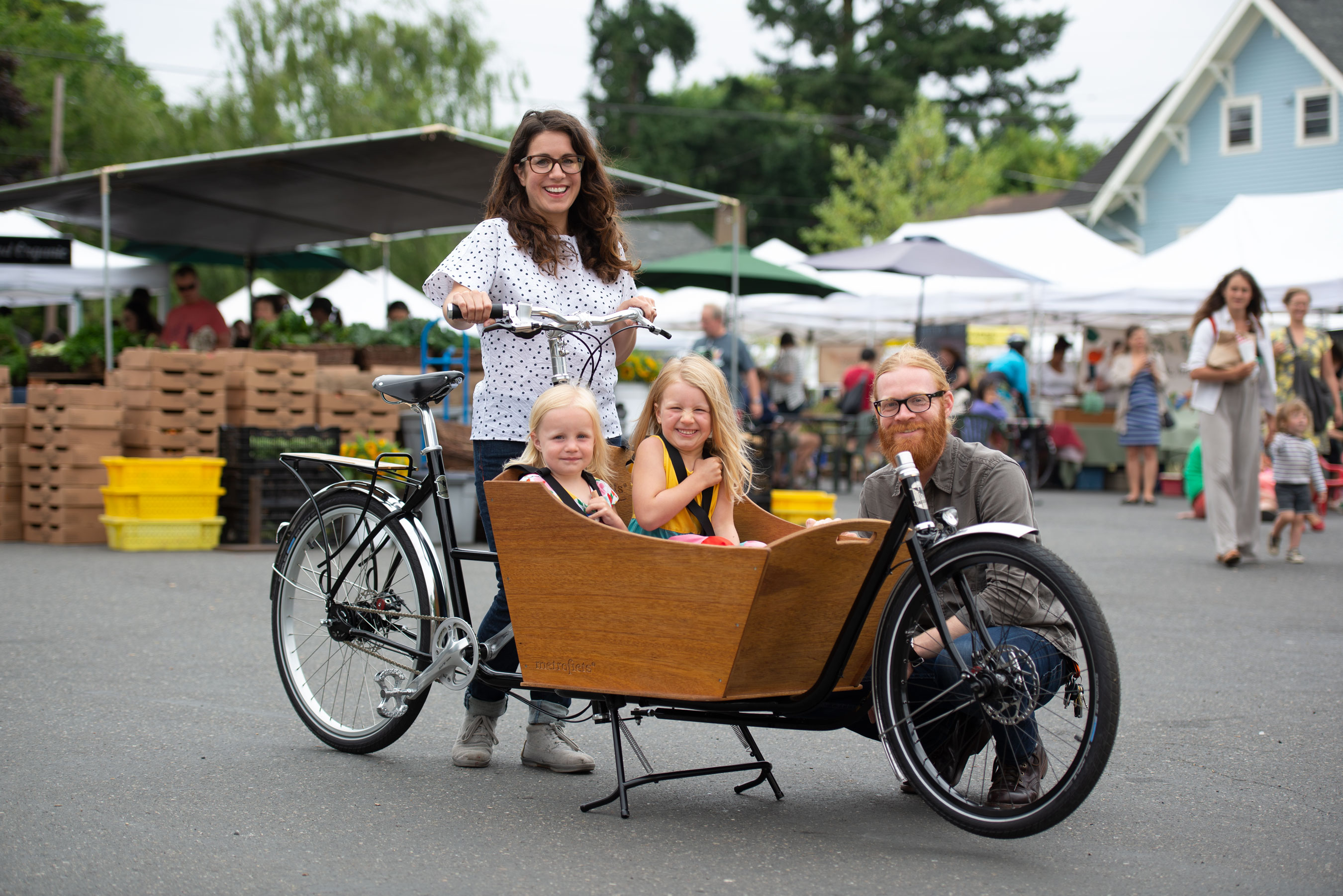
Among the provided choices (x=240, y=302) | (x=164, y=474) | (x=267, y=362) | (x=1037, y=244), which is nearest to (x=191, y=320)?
(x=267, y=362)

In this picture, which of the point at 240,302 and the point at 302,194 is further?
the point at 240,302

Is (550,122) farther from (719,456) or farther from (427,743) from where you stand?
(427,743)

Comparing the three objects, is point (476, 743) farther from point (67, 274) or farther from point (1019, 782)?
point (67, 274)

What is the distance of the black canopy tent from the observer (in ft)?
36.9

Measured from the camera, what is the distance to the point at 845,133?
5116cm

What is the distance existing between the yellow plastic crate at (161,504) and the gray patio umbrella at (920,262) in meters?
7.14

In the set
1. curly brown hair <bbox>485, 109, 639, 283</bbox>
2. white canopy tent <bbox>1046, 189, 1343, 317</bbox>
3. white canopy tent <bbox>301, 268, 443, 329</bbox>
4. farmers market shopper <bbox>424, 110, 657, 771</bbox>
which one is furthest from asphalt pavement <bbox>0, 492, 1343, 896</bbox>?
white canopy tent <bbox>301, 268, 443, 329</bbox>

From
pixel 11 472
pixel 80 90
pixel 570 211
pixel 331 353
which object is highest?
pixel 80 90

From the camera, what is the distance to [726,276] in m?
14.2

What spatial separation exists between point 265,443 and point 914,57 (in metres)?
44.4

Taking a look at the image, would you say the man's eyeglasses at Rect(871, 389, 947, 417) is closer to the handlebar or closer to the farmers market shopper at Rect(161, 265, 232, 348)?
the handlebar

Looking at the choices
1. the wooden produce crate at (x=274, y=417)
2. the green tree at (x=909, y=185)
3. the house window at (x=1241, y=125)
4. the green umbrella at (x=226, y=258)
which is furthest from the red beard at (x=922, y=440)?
the green tree at (x=909, y=185)

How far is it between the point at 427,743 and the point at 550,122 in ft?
6.79

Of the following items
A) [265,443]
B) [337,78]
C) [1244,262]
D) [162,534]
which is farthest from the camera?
[337,78]
